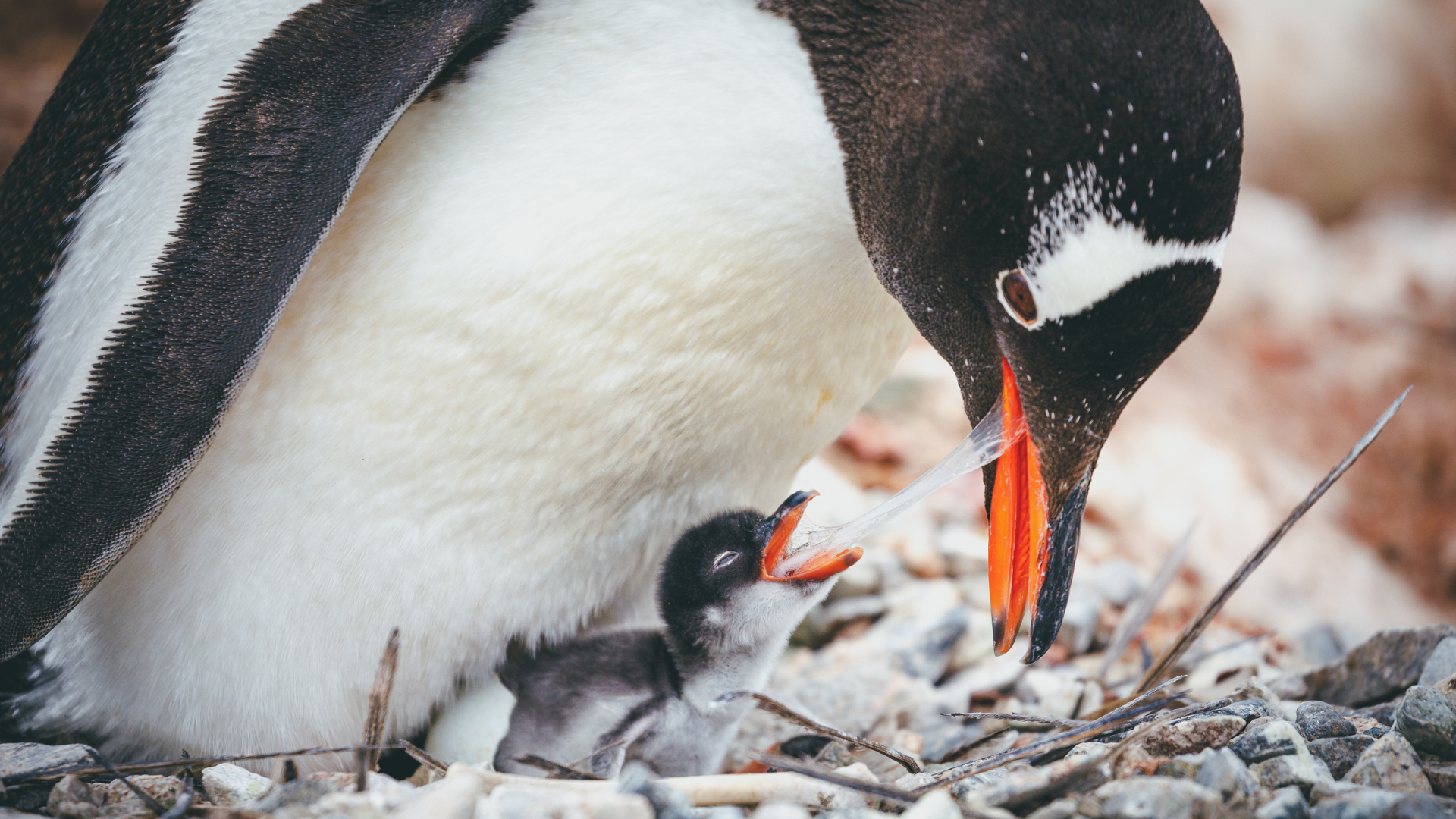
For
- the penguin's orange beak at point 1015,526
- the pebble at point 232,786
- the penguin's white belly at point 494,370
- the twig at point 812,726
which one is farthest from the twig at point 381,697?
the penguin's orange beak at point 1015,526

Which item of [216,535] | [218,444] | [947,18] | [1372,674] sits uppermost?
[947,18]

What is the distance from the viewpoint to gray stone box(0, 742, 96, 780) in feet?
4.04

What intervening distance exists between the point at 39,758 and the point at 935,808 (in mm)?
1037

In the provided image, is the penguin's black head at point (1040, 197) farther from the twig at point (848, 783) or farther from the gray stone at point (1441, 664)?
the gray stone at point (1441, 664)

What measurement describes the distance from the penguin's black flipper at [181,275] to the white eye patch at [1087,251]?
0.74 meters

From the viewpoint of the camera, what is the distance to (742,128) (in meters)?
1.36


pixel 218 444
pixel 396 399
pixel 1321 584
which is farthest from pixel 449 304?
pixel 1321 584

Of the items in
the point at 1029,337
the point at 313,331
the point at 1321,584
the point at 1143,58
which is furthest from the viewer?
the point at 1321,584

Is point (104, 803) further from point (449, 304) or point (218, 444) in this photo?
point (449, 304)

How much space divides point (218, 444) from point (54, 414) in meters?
0.21

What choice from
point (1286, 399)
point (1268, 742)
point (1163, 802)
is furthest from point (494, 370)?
point (1286, 399)

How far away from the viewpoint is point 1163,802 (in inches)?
40.3

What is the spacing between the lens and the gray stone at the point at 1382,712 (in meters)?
1.41

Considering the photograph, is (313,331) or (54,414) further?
(313,331)
